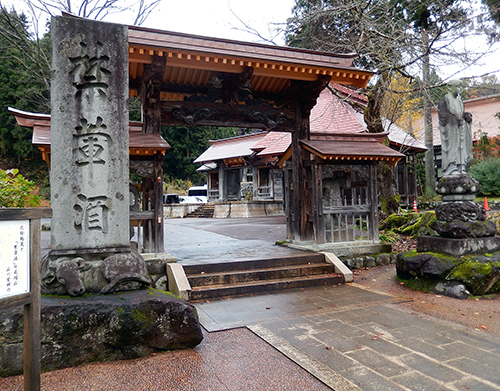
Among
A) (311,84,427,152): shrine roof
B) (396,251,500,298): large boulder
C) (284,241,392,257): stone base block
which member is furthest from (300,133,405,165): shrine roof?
(311,84,427,152): shrine roof

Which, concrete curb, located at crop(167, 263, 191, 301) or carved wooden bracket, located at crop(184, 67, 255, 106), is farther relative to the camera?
carved wooden bracket, located at crop(184, 67, 255, 106)

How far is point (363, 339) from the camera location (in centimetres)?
396

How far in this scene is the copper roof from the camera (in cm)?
612

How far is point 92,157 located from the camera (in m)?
4.26

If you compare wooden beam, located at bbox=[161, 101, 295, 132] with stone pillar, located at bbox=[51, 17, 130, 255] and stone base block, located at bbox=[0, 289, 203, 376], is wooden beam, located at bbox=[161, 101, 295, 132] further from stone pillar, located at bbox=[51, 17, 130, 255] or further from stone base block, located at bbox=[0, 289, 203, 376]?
stone base block, located at bbox=[0, 289, 203, 376]

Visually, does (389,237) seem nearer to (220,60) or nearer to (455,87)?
(455,87)

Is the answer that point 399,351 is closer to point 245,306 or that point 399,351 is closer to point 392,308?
point 392,308

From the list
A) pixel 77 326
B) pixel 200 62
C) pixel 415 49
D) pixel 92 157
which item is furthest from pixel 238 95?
pixel 415 49

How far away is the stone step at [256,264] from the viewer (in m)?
6.41

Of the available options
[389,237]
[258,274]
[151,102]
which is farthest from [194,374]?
[389,237]

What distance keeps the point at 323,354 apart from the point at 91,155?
347 cm

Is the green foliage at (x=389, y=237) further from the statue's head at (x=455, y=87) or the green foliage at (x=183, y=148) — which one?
the green foliage at (x=183, y=148)

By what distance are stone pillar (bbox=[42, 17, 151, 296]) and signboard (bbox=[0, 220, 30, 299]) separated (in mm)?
1650

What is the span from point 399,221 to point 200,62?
844 cm
